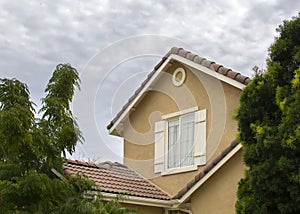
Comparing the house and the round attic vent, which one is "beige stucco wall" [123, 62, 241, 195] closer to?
the house

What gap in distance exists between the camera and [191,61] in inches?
675

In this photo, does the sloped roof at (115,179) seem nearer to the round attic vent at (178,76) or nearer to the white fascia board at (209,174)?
the white fascia board at (209,174)

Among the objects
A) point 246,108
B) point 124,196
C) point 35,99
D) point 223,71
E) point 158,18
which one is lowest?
point 124,196

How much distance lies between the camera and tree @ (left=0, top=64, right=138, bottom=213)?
35.7 feet

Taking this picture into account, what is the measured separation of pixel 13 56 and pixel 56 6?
2291 millimetres

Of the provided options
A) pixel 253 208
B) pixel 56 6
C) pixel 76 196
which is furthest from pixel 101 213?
pixel 56 6

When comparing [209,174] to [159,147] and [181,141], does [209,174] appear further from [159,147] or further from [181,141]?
[159,147]

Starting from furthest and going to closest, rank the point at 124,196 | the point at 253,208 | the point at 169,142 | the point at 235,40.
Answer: the point at 169,142, the point at 235,40, the point at 124,196, the point at 253,208

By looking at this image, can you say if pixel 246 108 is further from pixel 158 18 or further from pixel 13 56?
pixel 13 56

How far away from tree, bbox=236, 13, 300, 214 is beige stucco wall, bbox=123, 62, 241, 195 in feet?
18.2

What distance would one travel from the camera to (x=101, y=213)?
11852mm

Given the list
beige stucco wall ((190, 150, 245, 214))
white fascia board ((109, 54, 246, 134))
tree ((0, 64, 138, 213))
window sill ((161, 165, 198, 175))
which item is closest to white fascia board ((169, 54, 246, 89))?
white fascia board ((109, 54, 246, 134))

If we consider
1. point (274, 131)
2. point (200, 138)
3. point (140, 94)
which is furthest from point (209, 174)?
point (274, 131)

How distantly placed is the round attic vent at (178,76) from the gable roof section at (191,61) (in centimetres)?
52
